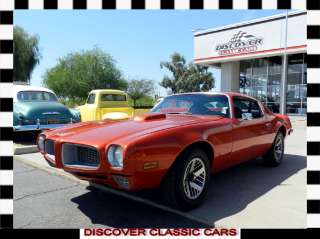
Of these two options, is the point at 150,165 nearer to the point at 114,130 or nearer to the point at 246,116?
the point at 114,130

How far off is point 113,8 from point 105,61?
4225 centimetres

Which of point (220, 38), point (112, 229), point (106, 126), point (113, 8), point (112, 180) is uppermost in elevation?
point (220, 38)

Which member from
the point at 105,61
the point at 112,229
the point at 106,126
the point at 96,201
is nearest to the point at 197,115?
the point at 106,126

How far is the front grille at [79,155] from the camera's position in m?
3.18

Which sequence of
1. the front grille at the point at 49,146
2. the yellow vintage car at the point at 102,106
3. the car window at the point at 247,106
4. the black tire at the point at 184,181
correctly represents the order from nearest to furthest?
the black tire at the point at 184,181 → the front grille at the point at 49,146 → the car window at the point at 247,106 → the yellow vintage car at the point at 102,106

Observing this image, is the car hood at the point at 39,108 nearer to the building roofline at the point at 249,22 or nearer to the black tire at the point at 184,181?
the black tire at the point at 184,181

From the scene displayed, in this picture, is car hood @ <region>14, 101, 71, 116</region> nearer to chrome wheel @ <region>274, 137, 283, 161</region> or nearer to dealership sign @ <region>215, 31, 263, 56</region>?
chrome wheel @ <region>274, 137, 283, 161</region>

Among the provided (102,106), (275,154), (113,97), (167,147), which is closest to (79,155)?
(167,147)

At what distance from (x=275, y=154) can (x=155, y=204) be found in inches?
113

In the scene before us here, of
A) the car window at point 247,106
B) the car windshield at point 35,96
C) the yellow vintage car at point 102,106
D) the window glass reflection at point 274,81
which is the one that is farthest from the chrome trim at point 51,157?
the window glass reflection at point 274,81

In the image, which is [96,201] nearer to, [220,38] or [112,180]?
[112,180]

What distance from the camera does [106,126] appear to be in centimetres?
375

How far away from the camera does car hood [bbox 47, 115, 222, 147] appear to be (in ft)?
10.4

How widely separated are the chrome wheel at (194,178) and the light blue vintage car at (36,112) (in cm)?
586
